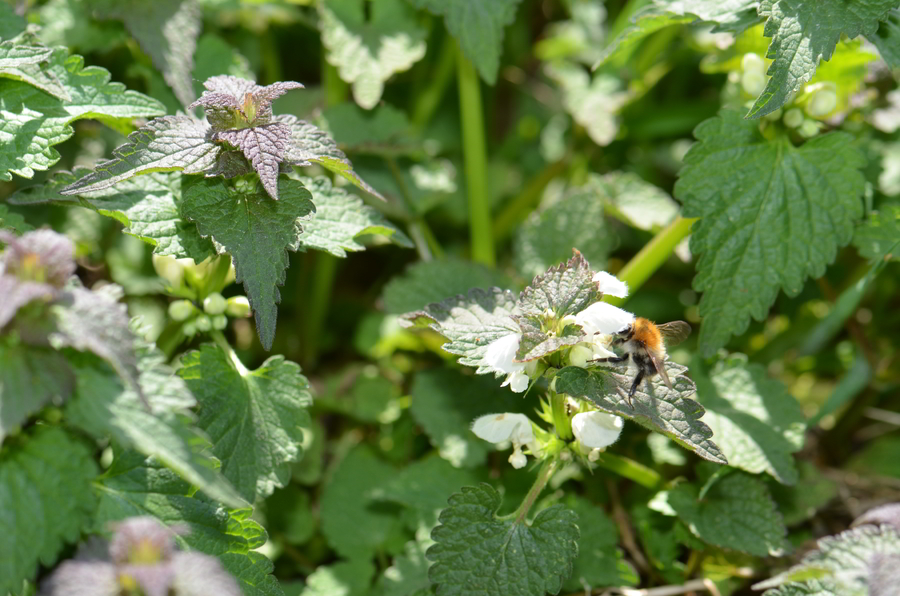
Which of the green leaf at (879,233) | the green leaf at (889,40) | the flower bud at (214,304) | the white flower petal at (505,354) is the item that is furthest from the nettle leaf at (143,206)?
the green leaf at (879,233)

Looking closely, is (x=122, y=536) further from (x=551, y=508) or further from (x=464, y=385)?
(x=464, y=385)

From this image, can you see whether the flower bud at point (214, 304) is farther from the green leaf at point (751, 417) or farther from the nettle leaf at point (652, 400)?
the green leaf at point (751, 417)

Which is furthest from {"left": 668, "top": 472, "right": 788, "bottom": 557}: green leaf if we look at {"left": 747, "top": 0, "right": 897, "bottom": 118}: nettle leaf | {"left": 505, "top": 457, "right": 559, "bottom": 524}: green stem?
{"left": 747, "top": 0, "right": 897, "bottom": 118}: nettle leaf

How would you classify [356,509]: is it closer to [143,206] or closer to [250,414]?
[250,414]

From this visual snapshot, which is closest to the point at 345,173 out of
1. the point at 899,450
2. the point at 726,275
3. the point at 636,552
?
the point at 726,275

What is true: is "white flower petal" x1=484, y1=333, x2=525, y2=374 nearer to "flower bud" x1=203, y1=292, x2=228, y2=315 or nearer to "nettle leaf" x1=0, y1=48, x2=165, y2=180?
"flower bud" x1=203, y1=292, x2=228, y2=315

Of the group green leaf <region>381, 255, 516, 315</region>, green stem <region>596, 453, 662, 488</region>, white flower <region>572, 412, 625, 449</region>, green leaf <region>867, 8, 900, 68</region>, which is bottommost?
green stem <region>596, 453, 662, 488</region>
